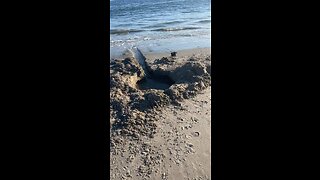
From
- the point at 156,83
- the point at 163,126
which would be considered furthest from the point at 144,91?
the point at 163,126

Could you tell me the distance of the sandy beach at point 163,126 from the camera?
3.22 metres

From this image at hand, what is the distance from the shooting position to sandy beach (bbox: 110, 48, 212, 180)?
3.22 meters

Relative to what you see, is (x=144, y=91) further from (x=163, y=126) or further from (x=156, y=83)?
(x=163, y=126)

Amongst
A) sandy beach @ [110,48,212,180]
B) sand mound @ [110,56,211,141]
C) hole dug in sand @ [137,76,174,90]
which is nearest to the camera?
sandy beach @ [110,48,212,180]

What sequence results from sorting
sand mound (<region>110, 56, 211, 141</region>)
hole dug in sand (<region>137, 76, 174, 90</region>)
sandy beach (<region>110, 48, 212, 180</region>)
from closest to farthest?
1. sandy beach (<region>110, 48, 212, 180</region>)
2. sand mound (<region>110, 56, 211, 141</region>)
3. hole dug in sand (<region>137, 76, 174, 90</region>)
